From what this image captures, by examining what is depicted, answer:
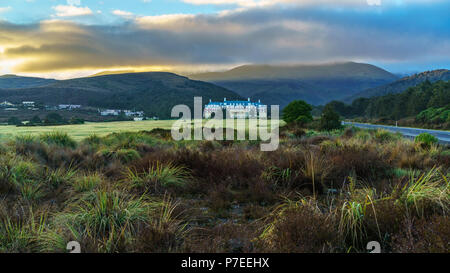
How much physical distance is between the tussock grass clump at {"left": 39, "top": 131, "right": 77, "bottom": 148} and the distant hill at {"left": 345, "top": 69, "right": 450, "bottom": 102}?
509 ft

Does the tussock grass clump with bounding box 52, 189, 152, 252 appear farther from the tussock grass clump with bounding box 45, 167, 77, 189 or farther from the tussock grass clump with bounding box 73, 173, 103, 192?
the tussock grass clump with bounding box 45, 167, 77, 189

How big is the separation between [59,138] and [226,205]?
1234cm

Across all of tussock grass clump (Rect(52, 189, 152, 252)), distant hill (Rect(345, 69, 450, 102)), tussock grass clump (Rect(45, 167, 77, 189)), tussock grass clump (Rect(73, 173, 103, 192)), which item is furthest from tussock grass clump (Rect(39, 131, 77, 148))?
distant hill (Rect(345, 69, 450, 102))

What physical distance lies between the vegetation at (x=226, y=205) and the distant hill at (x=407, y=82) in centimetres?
15773

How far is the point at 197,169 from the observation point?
8.15m

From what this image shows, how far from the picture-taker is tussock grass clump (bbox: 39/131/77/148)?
48.4 feet

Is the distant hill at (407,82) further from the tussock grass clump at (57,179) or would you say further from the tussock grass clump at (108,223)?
the tussock grass clump at (108,223)

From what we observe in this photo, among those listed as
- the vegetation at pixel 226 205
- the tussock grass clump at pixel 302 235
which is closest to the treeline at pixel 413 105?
the vegetation at pixel 226 205

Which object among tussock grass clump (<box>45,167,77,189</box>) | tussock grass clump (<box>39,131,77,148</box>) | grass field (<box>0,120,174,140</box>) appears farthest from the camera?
grass field (<box>0,120,174,140</box>)

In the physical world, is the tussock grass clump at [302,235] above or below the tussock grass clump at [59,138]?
below

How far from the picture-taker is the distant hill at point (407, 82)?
152 m

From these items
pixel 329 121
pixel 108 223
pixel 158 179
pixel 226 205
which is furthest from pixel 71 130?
pixel 329 121
